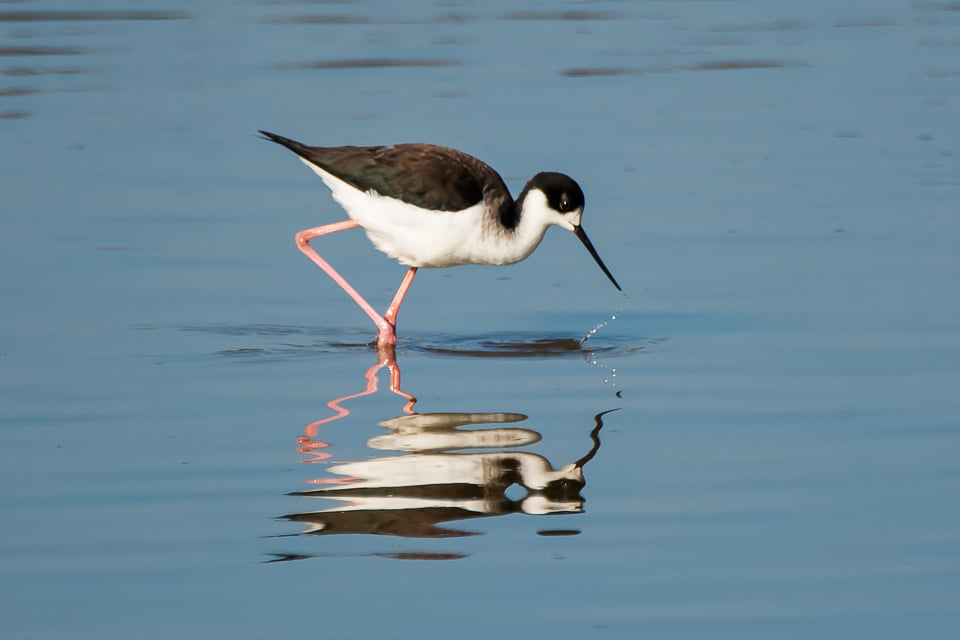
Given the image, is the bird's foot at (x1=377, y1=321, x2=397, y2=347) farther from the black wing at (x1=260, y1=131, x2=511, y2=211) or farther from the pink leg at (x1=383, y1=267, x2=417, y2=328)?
the black wing at (x1=260, y1=131, x2=511, y2=211)

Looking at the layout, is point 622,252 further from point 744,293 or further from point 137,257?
point 137,257

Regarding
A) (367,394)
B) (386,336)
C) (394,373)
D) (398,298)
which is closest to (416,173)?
(398,298)

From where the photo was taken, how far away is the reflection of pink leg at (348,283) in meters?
8.42

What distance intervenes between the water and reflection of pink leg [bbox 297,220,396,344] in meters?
0.13

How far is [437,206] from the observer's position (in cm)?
858

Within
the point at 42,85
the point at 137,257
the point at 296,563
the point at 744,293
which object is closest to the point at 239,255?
the point at 137,257

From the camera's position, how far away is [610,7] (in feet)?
62.4

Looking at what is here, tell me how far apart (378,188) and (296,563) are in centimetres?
365

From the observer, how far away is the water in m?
5.23

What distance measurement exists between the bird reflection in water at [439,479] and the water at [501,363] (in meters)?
0.02

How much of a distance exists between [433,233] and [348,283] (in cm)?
100

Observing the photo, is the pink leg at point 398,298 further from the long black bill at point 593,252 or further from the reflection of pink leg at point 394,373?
the long black bill at point 593,252

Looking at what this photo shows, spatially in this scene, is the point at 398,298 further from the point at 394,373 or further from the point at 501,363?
the point at 501,363

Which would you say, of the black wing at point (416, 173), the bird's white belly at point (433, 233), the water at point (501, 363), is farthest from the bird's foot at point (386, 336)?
the black wing at point (416, 173)
